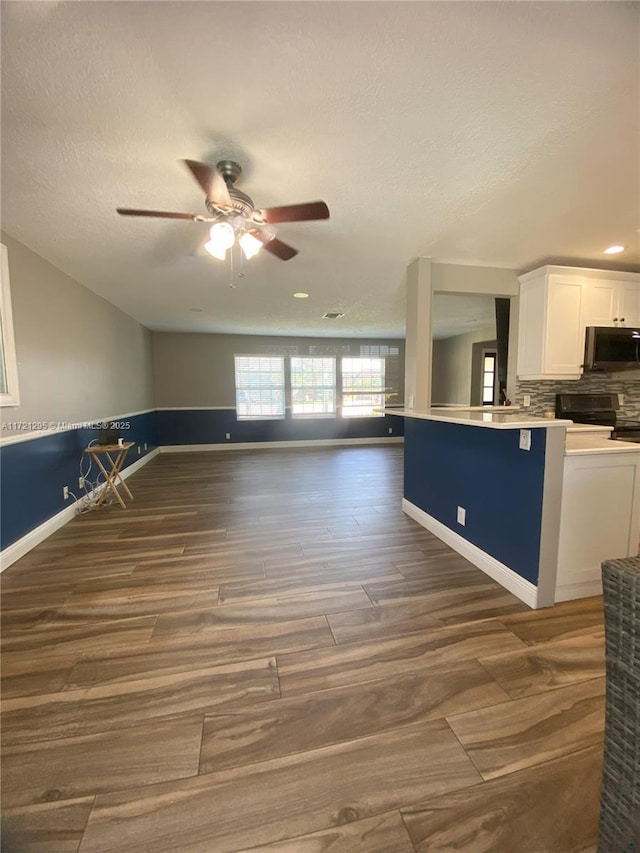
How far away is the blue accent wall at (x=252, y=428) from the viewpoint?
6809 mm

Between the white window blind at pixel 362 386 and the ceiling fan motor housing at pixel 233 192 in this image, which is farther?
the white window blind at pixel 362 386

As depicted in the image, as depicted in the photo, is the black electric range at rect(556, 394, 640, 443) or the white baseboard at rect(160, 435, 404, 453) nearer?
the black electric range at rect(556, 394, 640, 443)

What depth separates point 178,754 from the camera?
1.16 meters

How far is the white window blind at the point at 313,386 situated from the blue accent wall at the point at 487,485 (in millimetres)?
4310

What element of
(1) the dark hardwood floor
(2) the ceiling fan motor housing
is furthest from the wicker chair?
(2) the ceiling fan motor housing

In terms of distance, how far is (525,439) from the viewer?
194 cm

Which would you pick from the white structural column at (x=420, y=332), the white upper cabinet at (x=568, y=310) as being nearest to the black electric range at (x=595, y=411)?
the white upper cabinet at (x=568, y=310)

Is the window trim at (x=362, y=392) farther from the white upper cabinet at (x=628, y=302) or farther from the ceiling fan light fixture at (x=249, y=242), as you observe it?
the ceiling fan light fixture at (x=249, y=242)

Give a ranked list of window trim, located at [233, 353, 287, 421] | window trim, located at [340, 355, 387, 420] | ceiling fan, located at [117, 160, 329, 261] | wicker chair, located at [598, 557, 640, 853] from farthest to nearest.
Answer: window trim, located at [340, 355, 387, 420] < window trim, located at [233, 353, 287, 421] < ceiling fan, located at [117, 160, 329, 261] < wicker chair, located at [598, 557, 640, 853]

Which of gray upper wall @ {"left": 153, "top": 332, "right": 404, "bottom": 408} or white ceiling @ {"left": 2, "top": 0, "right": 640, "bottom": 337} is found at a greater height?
white ceiling @ {"left": 2, "top": 0, "right": 640, "bottom": 337}

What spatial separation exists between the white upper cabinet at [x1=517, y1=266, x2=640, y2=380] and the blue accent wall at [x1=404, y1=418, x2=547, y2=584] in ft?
4.51

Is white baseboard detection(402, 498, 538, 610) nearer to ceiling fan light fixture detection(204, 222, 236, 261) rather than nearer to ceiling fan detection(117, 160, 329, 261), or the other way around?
ceiling fan detection(117, 160, 329, 261)

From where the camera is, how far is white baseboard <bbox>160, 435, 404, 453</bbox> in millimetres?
6824

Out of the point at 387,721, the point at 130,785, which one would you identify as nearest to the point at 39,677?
the point at 130,785
